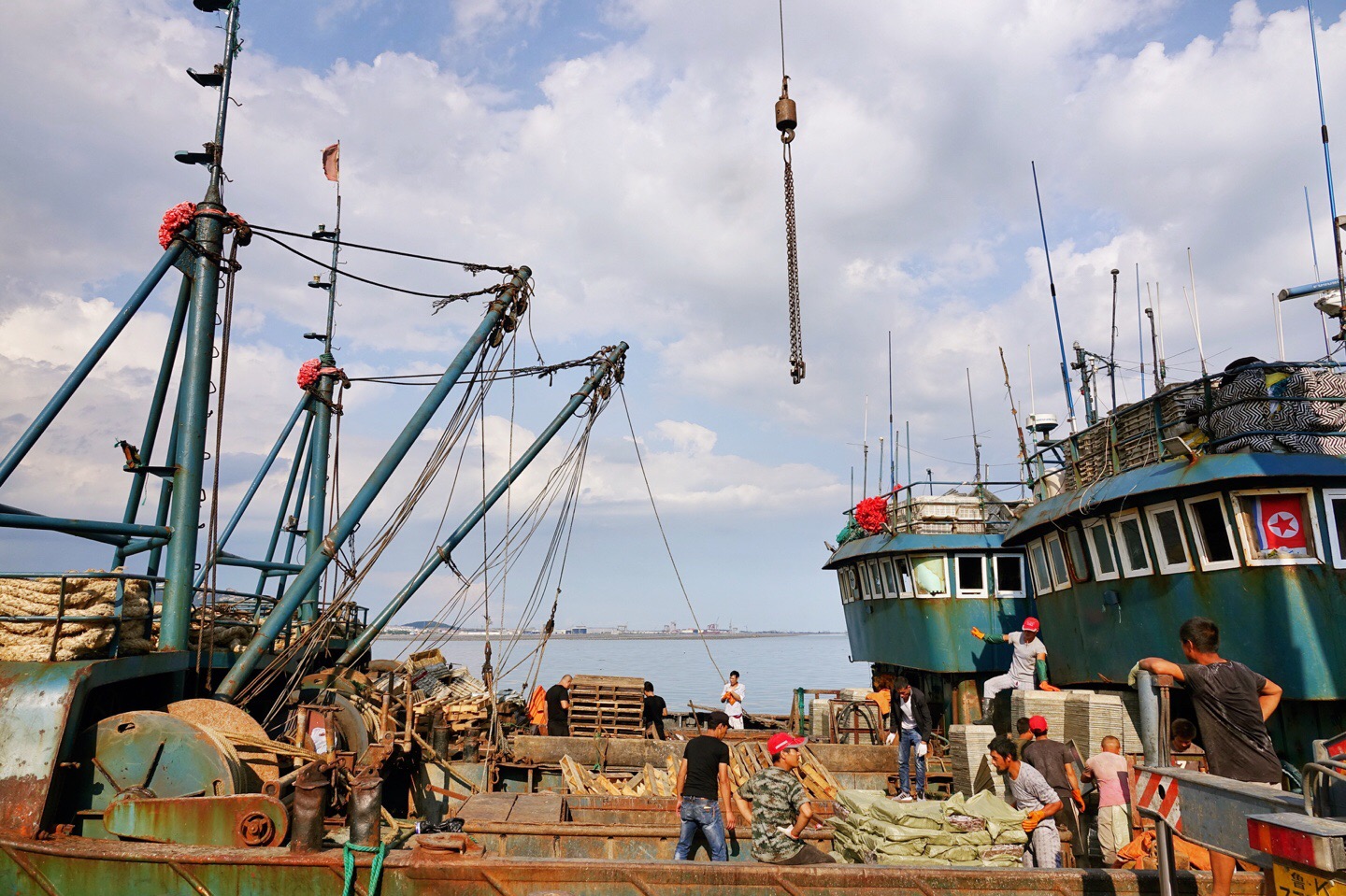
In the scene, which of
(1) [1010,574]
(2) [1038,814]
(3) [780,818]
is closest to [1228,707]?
(2) [1038,814]

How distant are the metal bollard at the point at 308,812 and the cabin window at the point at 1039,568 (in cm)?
1323

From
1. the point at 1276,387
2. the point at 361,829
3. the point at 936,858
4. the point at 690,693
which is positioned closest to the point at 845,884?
the point at 936,858

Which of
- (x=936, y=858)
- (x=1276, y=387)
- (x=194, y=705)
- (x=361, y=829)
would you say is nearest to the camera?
(x=361, y=829)

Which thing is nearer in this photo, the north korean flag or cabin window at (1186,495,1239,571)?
the north korean flag

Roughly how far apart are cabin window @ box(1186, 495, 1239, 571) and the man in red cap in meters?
7.62

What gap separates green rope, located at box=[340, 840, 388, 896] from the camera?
6949mm

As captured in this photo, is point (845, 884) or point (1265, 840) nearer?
point (1265, 840)

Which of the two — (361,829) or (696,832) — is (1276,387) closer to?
(696,832)

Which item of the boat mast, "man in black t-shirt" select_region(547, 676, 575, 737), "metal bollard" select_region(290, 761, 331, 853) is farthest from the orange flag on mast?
"metal bollard" select_region(290, 761, 331, 853)

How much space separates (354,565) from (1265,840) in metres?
14.9

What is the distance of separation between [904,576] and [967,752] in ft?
29.4

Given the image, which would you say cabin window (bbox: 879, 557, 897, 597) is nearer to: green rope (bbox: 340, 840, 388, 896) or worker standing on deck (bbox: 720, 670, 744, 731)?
worker standing on deck (bbox: 720, 670, 744, 731)

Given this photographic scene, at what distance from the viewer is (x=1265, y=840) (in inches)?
144

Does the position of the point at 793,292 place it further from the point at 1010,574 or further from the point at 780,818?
the point at 1010,574
